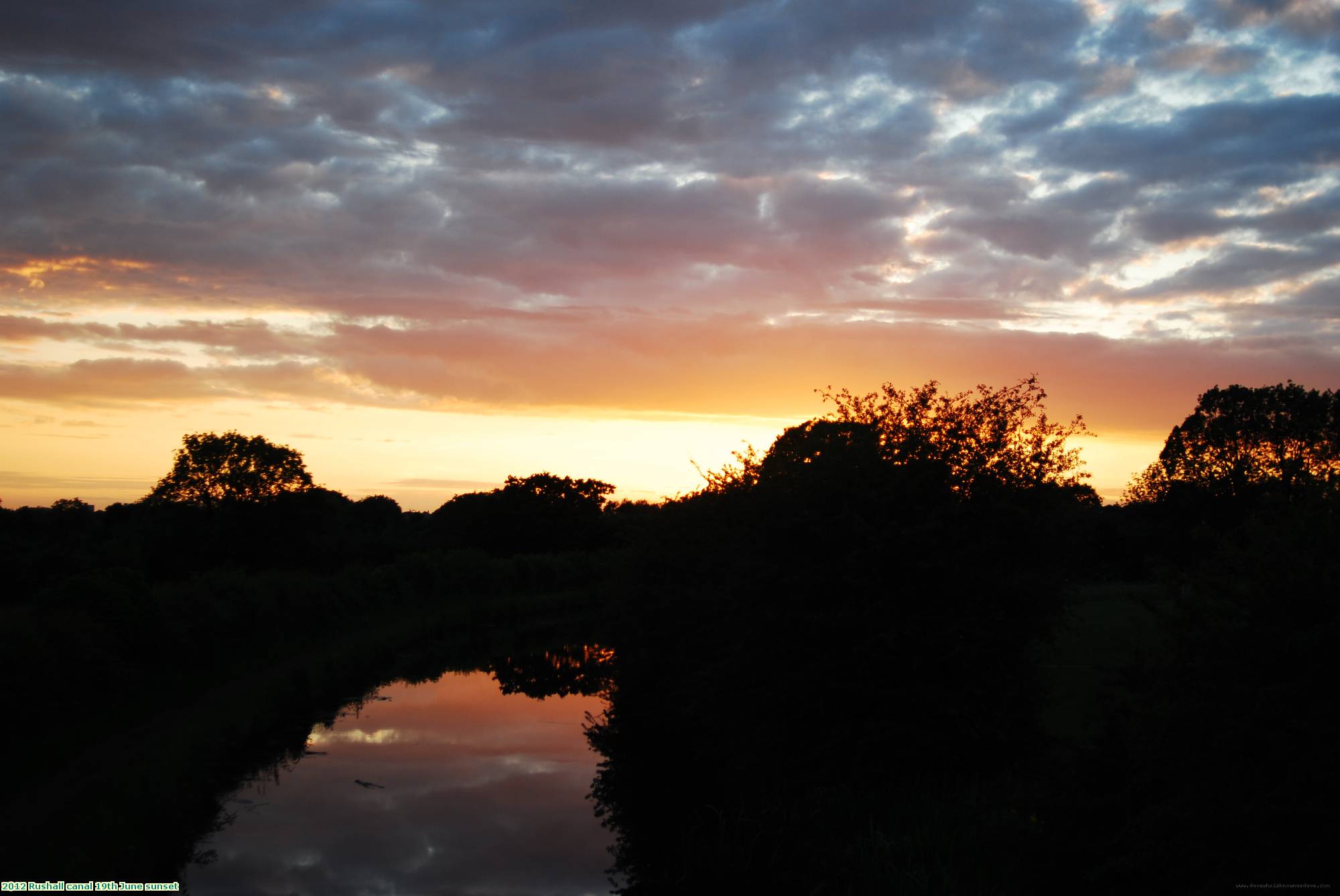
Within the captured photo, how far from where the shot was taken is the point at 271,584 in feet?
113

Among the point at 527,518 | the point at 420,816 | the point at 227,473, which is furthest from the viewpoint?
the point at 527,518

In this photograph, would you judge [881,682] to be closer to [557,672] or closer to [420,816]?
[420,816]

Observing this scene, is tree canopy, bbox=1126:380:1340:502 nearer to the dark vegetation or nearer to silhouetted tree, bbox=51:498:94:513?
the dark vegetation

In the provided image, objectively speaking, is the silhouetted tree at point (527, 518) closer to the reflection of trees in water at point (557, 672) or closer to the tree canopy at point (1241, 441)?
the reflection of trees in water at point (557, 672)

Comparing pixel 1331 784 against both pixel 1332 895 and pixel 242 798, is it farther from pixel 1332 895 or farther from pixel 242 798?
pixel 242 798

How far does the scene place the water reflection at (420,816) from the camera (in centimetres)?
1450

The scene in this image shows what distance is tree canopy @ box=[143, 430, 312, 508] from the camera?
55.5 m

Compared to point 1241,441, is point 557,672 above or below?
below

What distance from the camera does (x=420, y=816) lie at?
18.0 meters

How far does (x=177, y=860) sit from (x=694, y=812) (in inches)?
316

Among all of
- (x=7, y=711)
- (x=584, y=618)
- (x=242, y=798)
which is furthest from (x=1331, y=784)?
(x=584, y=618)

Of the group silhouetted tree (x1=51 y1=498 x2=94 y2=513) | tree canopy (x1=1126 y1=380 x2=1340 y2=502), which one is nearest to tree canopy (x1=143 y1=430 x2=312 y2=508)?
silhouetted tree (x1=51 y1=498 x2=94 y2=513)

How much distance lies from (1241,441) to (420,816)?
3775cm

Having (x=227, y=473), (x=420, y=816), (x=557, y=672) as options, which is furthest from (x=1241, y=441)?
(x=227, y=473)
